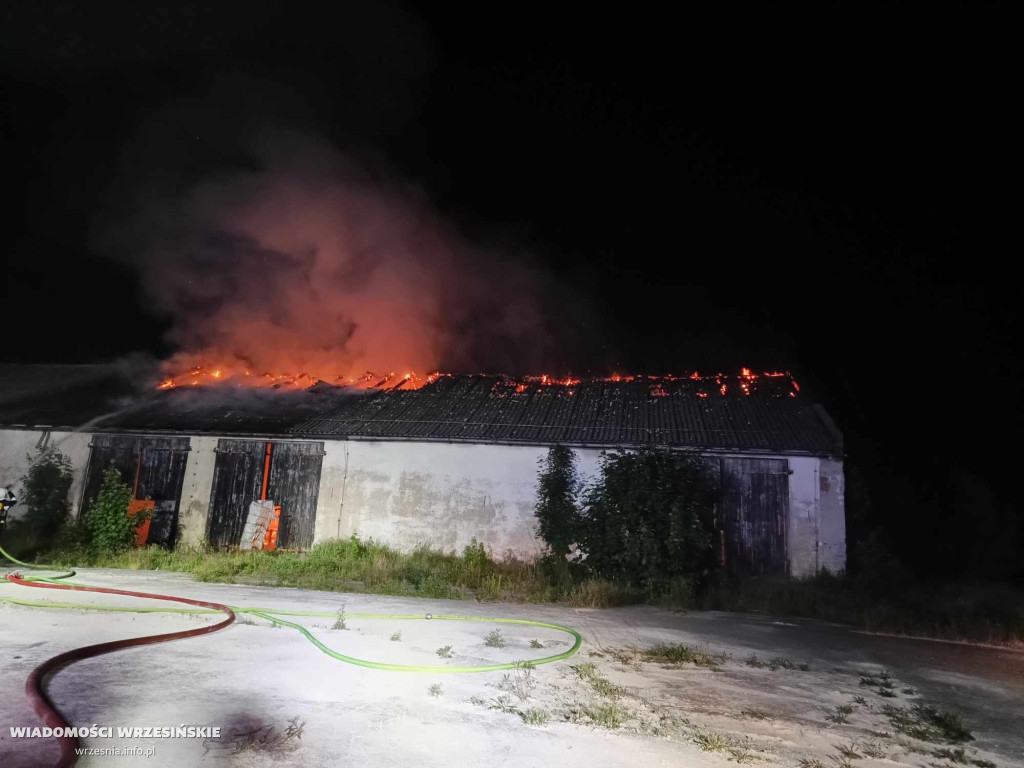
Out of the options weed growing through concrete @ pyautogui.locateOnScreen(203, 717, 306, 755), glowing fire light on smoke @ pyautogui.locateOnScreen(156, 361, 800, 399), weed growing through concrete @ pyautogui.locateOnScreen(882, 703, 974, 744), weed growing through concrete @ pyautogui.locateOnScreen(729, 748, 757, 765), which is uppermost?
glowing fire light on smoke @ pyautogui.locateOnScreen(156, 361, 800, 399)

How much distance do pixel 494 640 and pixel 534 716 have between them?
Answer: 231 cm

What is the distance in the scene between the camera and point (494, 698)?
4.39 metres

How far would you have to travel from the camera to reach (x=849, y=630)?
842 cm

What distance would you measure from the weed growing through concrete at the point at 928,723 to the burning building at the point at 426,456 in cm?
725

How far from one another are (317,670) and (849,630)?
761 centimetres

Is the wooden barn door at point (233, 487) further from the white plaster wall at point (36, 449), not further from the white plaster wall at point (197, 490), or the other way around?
the white plaster wall at point (36, 449)

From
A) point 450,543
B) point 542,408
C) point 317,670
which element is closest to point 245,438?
point 450,543

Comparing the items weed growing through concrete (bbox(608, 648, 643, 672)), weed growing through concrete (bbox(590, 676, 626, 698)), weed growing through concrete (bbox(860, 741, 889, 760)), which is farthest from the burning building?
weed growing through concrete (bbox(860, 741, 889, 760))

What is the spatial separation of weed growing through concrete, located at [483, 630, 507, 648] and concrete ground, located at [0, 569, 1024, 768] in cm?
20

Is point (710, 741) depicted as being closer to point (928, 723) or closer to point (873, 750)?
point (873, 750)

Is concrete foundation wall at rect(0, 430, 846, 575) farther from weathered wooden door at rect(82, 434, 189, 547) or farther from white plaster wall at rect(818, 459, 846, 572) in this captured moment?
weathered wooden door at rect(82, 434, 189, 547)

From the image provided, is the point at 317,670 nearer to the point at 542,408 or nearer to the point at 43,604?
the point at 43,604

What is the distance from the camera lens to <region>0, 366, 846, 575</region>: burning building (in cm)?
1194

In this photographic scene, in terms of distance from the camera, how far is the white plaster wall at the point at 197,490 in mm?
13719
